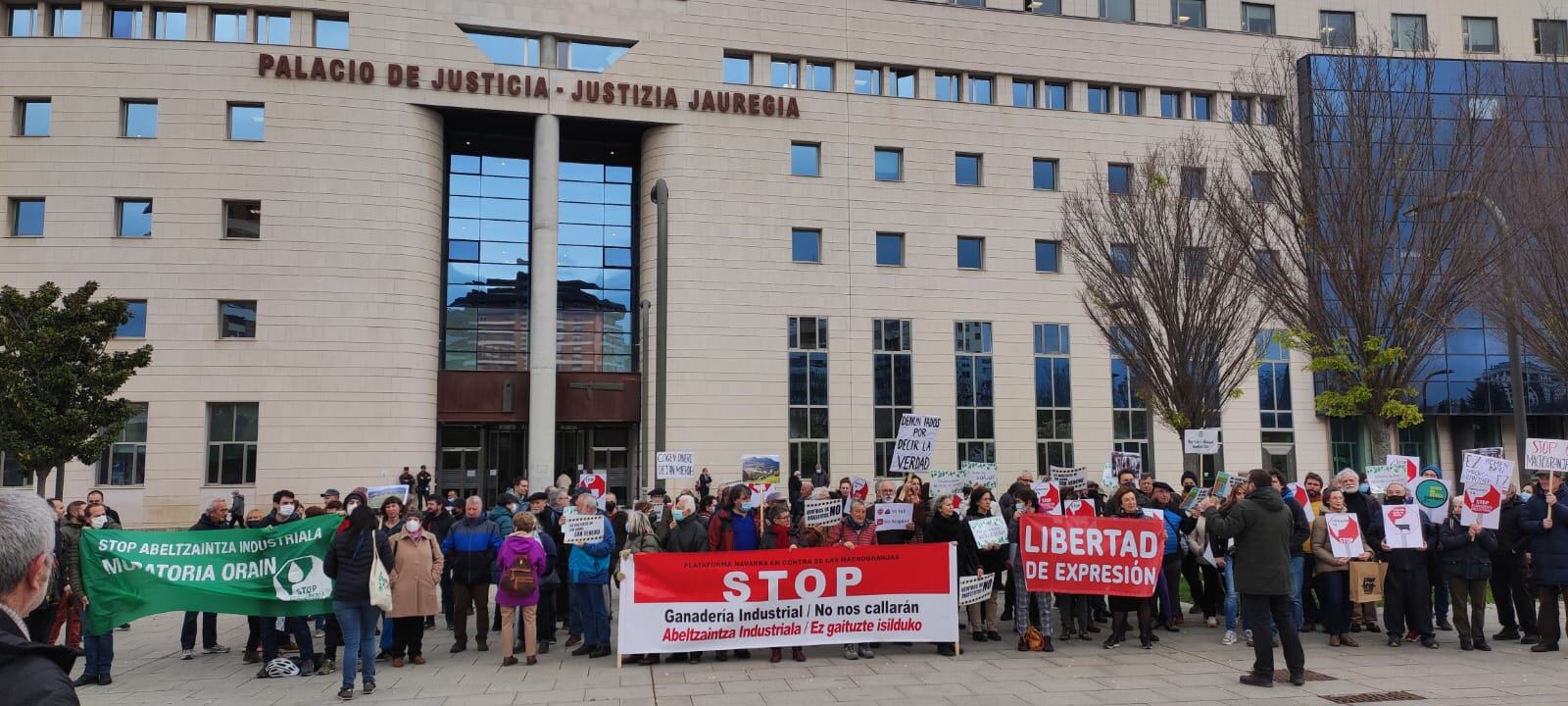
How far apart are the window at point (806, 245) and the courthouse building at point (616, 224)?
5.3 inches

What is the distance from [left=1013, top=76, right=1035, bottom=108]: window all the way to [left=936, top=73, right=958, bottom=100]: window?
2.55 metres

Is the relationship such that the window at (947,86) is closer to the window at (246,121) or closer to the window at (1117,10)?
the window at (1117,10)

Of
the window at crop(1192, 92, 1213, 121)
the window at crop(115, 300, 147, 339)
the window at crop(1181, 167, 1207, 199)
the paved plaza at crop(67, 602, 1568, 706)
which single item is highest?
the window at crop(1192, 92, 1213, 121)

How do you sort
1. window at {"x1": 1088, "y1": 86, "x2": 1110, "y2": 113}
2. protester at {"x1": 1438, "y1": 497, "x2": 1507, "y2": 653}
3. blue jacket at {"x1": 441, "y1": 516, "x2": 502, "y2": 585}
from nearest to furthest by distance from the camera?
protester at {"x1": 1438, "y1": 497, "x2": 1507, "y2": 653}, blue jacket at {"x1": 441, "y1": 516, "x2": 502, "y2": 585}, window at {"x1": 1088, "y1": 86, "x2": 1110, "y2": 113}

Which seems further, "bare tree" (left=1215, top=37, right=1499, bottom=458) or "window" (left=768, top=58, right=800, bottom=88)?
"window" (left=768, top=58, right=800, bottom=88)

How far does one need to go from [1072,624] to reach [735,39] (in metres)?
28.3

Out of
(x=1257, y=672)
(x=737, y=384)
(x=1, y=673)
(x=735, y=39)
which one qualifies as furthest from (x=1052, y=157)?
(x=1, y=673)

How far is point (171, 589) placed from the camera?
36.7 ft

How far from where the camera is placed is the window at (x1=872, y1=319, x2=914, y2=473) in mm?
35719

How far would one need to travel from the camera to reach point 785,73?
3650 cm

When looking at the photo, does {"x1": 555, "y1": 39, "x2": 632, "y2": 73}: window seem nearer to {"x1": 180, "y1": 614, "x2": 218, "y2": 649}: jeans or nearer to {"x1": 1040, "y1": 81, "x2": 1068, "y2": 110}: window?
{"x1": 1040, "y1": 81, "x2": 1068, "y2": 110}: window

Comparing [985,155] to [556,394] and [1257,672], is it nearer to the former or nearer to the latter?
[556,394]

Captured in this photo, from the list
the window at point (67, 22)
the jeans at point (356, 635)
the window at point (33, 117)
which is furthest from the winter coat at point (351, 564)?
the window at point (67, 22)

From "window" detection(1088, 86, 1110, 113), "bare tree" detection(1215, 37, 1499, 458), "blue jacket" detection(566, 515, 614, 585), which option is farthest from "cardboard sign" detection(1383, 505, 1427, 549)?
"window" detection(1088, 86, 1110, 113)
